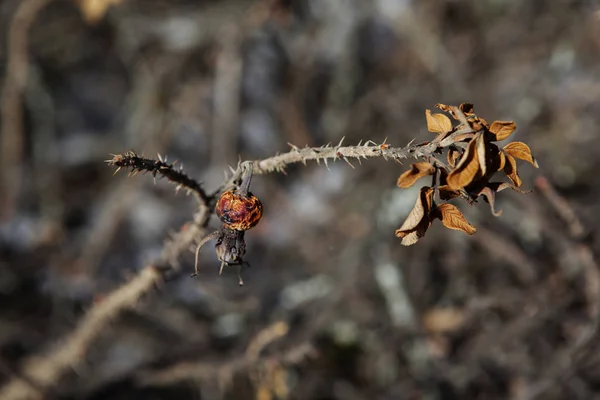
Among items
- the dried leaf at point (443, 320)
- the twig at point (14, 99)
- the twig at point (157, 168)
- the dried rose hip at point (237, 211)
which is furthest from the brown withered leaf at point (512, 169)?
the twig at point (14, 99)

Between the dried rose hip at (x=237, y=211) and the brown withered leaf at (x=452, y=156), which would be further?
the dried rose hip at (x=237, y=211)

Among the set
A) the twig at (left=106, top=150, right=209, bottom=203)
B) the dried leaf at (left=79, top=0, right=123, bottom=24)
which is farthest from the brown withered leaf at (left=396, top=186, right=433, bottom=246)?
the dried leaf at (left=79, top=0, right=123, bottom=24)

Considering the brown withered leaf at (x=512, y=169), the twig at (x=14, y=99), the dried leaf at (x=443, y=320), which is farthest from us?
the twig at (x=14, y=99)

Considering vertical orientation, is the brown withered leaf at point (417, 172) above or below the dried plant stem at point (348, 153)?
below

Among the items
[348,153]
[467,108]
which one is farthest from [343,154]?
[467,108]

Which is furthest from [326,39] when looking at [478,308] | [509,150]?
[509,150]

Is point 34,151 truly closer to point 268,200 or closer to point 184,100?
point 184,100

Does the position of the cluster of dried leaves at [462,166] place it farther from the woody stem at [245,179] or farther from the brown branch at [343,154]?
the woody stem at [245,179]

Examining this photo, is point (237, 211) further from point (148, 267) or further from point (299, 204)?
point (299, 204)
